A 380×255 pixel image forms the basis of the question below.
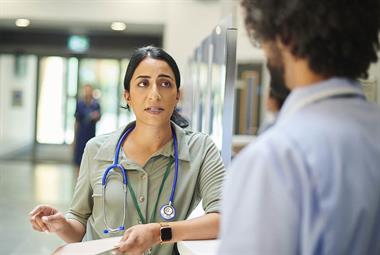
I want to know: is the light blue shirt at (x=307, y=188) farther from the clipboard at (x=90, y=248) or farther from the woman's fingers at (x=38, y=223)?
the woman's fingers at (x=38, y=223)

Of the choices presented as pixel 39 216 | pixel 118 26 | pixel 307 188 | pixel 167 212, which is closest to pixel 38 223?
pixel 39 216

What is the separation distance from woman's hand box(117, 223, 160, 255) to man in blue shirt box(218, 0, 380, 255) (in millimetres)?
654

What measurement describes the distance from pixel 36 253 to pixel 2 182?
399cm

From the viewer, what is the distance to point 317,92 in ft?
3.01

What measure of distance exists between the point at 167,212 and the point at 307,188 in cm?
99

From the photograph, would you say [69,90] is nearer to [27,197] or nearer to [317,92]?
[27,197]

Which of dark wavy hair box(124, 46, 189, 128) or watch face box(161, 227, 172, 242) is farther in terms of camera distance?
dark wavy hair box(124, 46, 189, 128)

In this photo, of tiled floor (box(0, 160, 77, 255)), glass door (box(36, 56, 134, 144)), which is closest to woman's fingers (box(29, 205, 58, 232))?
tiled floor (box(0, 160, 77, 255))

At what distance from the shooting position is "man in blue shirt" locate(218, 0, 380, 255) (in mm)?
845

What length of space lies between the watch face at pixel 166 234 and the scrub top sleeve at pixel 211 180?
0.17 metres

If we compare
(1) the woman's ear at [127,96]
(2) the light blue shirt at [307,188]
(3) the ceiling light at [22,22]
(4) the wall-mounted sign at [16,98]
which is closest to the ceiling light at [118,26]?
(3) the ceiling light at [22,22]

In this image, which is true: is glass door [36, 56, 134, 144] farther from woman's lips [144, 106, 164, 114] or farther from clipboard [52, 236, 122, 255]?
clipboard [52, 236, 122, 255]

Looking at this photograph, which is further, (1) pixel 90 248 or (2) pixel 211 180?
(2) pixel 211 180

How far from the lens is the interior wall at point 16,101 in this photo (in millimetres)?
12055
